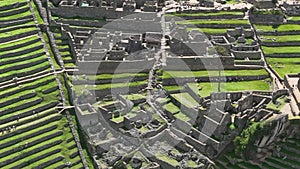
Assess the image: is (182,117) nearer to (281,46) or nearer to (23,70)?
(23,70)

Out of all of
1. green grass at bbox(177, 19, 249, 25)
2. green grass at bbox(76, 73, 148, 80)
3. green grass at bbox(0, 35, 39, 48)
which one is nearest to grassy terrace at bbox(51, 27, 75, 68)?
green grass at bbox(0, 35, 39, 48)

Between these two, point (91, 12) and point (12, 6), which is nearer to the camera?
point (12, 6)

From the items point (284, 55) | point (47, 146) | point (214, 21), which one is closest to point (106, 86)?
point (47, 146)

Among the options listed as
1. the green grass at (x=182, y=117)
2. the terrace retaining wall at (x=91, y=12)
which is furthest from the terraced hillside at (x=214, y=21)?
the green grass at (x=182, y=117)

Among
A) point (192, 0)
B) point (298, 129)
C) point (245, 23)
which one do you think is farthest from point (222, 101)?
point (192, 0)

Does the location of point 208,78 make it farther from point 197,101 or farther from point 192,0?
point 192,0

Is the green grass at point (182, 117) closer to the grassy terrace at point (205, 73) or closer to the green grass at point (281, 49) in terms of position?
the grassy terrace at point (205, 73)
